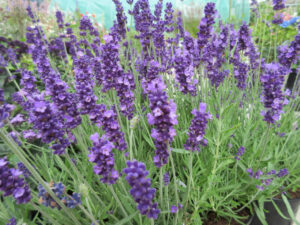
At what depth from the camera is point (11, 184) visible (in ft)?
2.84

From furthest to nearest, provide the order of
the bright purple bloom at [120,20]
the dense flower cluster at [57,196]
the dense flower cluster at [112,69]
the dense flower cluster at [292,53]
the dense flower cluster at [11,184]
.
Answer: the bright purple bloom at [120,20] < the dense flower cluster at [292,53] < the dense flower cluster at [112,69] < the dense flower cluster at [57,196] < the dense flower cluster at [11,184]

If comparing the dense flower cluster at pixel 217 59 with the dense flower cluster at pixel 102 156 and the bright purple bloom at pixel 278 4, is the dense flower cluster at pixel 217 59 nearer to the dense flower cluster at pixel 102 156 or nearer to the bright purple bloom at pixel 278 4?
the bright purple bloom at pixel 278 4

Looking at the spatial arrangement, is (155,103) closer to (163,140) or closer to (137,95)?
(163,140)

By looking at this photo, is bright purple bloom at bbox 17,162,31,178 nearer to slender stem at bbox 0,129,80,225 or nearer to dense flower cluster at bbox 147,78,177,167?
slender stem at bbox 0,129,80,225

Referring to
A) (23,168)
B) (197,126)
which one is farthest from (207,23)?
(23,168)

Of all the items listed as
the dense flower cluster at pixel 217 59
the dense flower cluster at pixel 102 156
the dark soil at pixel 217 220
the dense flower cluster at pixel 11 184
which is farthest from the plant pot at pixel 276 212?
the dense flower cluster at pixel 11 184

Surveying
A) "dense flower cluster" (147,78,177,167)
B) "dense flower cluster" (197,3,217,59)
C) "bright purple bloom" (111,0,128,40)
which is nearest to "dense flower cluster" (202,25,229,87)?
"dense flower cluster" (197,3,217,59)

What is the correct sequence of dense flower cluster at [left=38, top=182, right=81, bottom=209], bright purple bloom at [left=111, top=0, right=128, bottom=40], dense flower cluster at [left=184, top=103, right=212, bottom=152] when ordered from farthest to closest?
bright purple bloom at [left=111, top=0, right=128, bottom=40] → dense flower cluster at [left=184, top=103, right=212, bottom=152] → dense flower cluster at [left=38, top=182, right=81, bottom=209]

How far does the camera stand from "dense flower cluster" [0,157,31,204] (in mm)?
838

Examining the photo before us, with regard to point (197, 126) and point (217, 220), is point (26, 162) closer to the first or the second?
point (197, 126)

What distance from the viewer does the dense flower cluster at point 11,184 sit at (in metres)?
0.84

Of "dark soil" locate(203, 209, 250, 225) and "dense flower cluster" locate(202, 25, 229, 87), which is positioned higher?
"dense flower cluster" locate(202, 25, 229, 87)

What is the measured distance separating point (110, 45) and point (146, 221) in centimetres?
108

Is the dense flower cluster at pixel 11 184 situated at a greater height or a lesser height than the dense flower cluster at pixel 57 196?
greater
